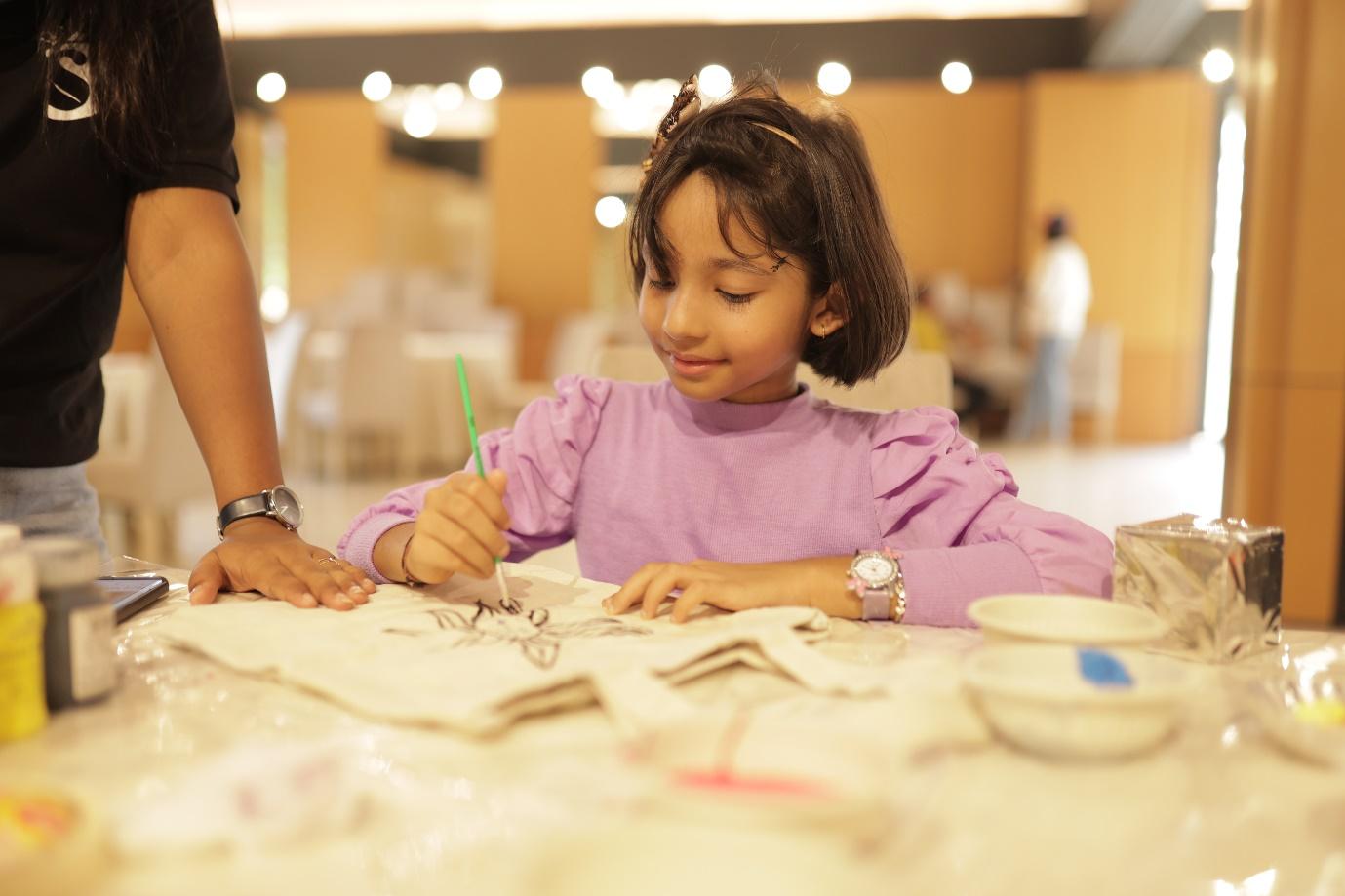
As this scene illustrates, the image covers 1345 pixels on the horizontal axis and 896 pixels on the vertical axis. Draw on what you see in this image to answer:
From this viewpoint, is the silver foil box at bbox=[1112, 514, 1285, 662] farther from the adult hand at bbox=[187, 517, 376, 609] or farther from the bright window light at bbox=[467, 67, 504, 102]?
the bright window light at bbox=[467, 67, 504, 102]

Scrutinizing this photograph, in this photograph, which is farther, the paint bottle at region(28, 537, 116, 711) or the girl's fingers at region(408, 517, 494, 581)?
the girl's fingers at region(408, 517, 494, 581)

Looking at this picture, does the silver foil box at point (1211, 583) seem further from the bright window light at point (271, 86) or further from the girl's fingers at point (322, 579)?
the bright window light at point (271, 86)

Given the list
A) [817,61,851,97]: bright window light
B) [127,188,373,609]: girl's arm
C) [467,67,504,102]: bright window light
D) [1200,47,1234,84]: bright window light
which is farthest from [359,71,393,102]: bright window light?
[127,188,373,609]: girl's arm

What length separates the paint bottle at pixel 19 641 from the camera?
0.64 metres

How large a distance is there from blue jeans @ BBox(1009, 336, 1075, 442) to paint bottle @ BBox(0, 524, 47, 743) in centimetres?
850

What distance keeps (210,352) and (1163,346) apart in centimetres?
938

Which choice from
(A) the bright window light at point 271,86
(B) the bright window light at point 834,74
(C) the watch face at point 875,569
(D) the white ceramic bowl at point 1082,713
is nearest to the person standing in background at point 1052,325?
(B) the bright window light at point 834,74

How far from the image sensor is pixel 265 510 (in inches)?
43.8

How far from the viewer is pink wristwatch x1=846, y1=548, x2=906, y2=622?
1.02 meters

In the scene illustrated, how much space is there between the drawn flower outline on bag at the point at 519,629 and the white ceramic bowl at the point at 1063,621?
26cm

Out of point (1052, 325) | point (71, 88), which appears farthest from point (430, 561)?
point (1052, 325)

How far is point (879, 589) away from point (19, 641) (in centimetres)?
67

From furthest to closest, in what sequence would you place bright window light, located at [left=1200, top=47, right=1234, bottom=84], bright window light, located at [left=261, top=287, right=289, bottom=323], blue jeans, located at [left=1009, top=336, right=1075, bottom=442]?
bright window light, located at [left=261, top=287, right=289, bottom=323] → bright window light, located at [left=1200, top=47, right=1234, bottom=84] → blue jeans, located at [left=1009, top=336, right=1075, bottom=442]

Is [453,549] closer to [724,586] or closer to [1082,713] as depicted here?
[724,586]
